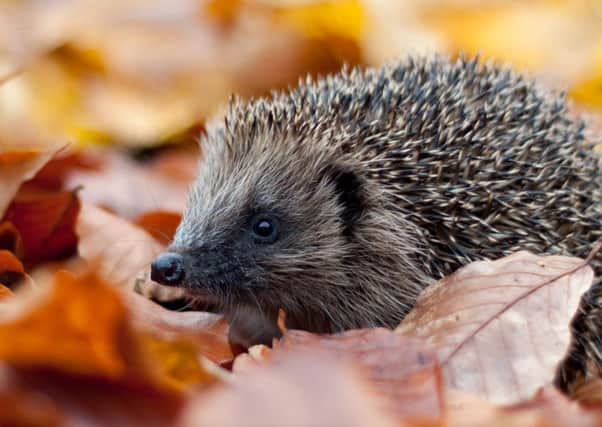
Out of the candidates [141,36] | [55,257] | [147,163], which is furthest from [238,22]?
[55,257]

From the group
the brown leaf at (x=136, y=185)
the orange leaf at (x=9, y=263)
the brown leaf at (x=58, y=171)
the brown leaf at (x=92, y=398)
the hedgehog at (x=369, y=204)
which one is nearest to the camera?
the brown leaf at (x=92, y=398)

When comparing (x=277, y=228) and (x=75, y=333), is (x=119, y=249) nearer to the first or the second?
(x=277, y=228)

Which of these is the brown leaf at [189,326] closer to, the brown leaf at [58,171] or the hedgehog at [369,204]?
the hedgehog at [369,204]

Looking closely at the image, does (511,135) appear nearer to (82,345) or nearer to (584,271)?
(584,271)

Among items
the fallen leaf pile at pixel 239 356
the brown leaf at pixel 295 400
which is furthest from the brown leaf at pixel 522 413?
the brown leaf at pixel 295 400

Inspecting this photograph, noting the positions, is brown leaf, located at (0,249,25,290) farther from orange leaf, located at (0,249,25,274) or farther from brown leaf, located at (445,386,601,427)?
brown leaf, located at (445,386,601,427)

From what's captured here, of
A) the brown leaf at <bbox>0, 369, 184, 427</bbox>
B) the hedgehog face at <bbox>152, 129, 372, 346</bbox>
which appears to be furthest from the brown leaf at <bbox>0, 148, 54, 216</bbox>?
the brown leaf at <bbox>0, 369, 184, 427</bbox>

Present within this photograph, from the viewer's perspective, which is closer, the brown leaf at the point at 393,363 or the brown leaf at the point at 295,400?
the brown leaf at the point at 295,400
